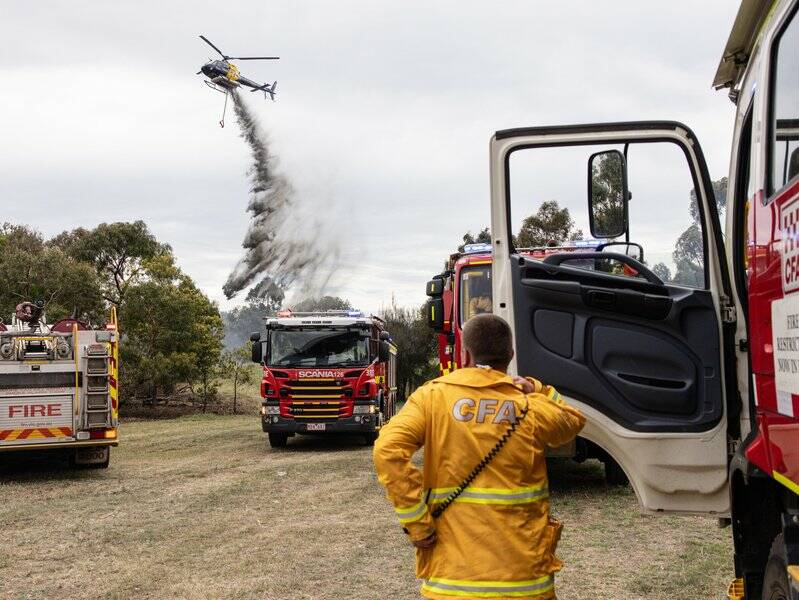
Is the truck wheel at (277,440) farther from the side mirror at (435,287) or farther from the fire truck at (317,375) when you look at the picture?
the side mirror at (435,287)

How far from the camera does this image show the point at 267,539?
8.23m

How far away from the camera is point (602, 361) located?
4.23 m

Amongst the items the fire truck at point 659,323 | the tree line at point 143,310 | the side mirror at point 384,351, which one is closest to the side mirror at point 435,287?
the side mirror at point 384,351

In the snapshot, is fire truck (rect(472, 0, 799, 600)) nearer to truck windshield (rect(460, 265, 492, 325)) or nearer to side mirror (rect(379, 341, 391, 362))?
truck windshield (rect(460, 265, 492, 325))

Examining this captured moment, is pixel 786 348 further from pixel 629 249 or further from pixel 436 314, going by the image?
pixel 436 314

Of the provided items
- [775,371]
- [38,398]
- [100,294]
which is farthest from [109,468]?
[100,294]

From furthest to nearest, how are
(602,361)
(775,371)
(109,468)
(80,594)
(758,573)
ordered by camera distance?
(109,468), (80,594), (602,361), (758,573), (775,371)

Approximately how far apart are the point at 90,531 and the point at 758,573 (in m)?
6.93

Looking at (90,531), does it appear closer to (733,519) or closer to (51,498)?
(51,498)

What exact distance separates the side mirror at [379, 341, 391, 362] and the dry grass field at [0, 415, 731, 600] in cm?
500

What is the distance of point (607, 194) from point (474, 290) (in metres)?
8.00

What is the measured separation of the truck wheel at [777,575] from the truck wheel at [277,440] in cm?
1442

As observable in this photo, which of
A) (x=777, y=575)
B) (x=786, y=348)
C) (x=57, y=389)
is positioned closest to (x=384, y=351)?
(x=57, y=389)

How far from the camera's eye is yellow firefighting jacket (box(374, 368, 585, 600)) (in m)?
3.23
